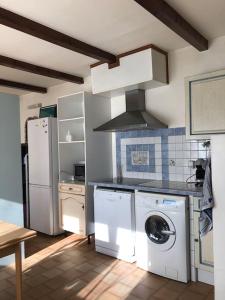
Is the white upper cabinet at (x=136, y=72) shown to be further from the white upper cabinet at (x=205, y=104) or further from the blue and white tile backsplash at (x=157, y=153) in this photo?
the blue and white tile backsplash at (x=157, y=153)

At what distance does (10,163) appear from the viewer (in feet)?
9.96

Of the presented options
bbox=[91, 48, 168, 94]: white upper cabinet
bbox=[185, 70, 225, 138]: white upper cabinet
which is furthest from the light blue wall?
bbox=[185, 70, 225, 138]: white upper cabinet

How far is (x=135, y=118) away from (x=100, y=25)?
1105 millimetres

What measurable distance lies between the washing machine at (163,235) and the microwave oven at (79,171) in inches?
47.8

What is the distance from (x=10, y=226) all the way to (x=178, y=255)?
1580mm

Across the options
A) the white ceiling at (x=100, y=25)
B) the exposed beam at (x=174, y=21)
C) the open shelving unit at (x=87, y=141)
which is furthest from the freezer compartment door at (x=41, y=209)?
the exposed beam at (x=174, y=21)

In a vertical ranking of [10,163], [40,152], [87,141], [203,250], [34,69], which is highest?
[34,69]

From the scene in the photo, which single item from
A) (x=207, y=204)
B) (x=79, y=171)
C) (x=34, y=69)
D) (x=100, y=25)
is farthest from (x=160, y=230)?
(x=34, y=69)

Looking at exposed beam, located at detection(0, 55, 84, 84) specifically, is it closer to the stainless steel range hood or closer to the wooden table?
the stainless steel range hood

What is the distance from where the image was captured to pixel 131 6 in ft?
7.09

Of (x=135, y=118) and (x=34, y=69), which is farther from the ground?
(x=34, y=69)

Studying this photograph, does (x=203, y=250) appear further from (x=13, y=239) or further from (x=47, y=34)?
(x=47, y=34)

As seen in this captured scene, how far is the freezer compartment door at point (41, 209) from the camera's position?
3875mm

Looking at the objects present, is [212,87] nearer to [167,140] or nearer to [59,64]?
[167,140]
